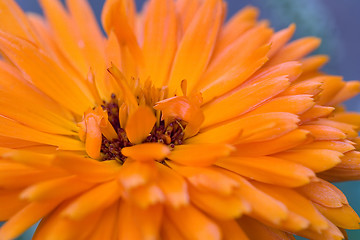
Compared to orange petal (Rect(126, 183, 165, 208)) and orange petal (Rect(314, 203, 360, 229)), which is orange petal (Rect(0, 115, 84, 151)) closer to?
orange petal (Rect(126, 183, 165, 208))

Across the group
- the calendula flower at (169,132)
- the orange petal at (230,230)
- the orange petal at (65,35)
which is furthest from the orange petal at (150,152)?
the orange petal at (65,35)

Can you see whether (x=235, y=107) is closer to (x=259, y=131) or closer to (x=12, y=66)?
(x=259, y=131)

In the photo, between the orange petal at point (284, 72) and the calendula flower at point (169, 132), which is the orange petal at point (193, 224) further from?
the orange petal at point (284, 72)

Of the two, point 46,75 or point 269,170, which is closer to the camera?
point 269,170

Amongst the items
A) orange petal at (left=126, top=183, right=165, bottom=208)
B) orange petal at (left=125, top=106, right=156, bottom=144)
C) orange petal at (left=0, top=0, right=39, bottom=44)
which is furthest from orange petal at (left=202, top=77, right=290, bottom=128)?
orange petal at (left=0, top=0, right=39, bottom=44)

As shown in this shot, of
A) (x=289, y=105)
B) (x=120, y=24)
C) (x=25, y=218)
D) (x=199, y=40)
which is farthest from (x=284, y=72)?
(x=25, y=218)

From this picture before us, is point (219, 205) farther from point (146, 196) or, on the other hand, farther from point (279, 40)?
point (279, 40)
